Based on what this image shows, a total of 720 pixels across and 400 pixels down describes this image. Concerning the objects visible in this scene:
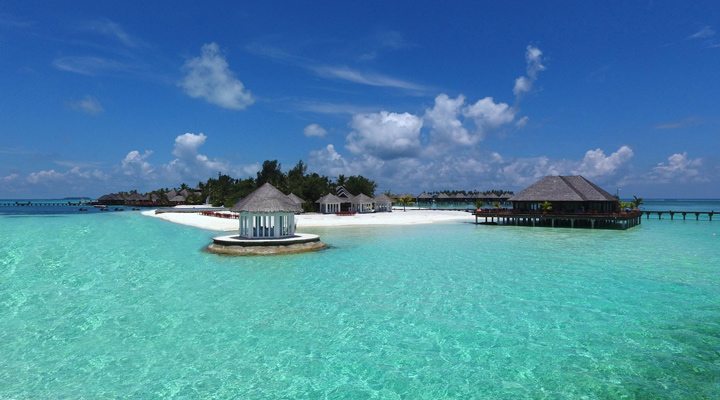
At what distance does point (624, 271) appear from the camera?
18484mm

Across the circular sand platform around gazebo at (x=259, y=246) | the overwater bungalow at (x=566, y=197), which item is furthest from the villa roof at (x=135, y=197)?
the circular sand platform around gazebo at (x=259, y=246)

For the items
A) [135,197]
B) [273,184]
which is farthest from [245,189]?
[135,197]

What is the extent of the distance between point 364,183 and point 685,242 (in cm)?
5617

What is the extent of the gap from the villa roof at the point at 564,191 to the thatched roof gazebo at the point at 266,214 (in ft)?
93.4

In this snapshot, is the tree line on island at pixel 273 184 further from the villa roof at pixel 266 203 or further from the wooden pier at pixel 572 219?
the villa roof at pixel 266 203

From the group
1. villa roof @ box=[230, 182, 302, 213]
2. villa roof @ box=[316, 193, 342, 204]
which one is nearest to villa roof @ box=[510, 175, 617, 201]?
villa roof @ box=[316, 193, 342, 204]

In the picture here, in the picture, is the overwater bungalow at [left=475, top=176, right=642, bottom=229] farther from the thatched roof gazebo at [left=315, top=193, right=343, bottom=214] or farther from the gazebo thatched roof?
the gazebo thatched roof

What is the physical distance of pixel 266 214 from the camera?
84.2 ft

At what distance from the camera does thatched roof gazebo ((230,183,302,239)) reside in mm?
25219

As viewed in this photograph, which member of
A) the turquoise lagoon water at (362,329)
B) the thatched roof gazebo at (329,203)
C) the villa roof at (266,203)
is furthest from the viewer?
the thatched roof gazebo at (329,203)

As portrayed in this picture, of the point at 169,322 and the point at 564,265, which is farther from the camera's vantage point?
the point at 564,265

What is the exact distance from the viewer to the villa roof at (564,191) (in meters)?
42.8

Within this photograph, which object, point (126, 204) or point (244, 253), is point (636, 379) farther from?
point (126, 204)

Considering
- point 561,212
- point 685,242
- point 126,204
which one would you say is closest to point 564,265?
point 685,242
